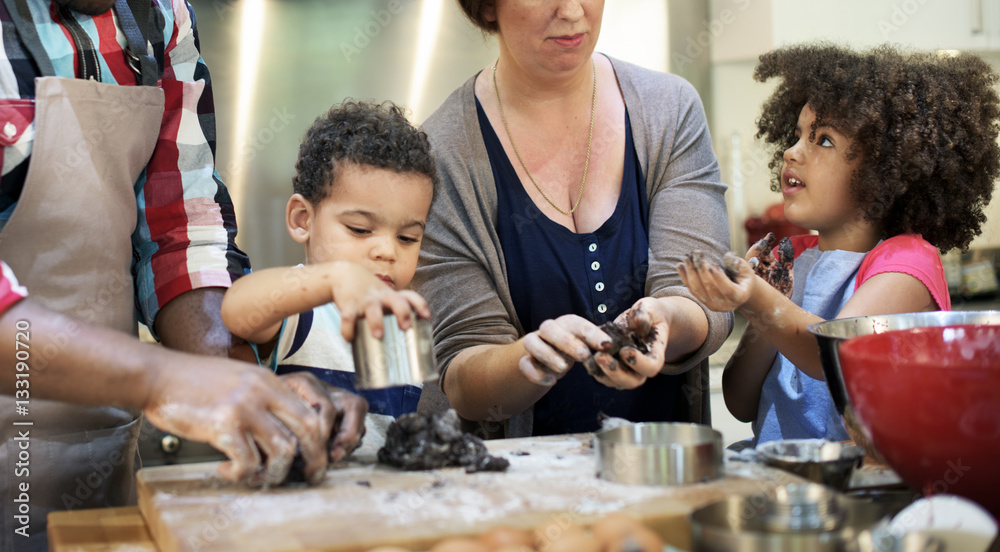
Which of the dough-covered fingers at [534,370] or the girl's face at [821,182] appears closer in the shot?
the dough-covered fingers at [534,370]

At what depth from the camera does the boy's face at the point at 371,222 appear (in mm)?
1321

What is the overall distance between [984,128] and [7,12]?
1.72 metres

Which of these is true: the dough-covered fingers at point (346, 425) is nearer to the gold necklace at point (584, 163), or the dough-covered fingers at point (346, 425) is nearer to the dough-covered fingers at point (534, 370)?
the dough-covered fingers at point (534, 370)

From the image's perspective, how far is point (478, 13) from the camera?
1.51m

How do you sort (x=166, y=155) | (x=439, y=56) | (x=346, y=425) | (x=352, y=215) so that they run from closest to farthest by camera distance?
(x=346, y=425)
(x=166, y=155)
(x=352, y=215)
(x=439, y=56)

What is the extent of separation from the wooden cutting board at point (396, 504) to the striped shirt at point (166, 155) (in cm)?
29

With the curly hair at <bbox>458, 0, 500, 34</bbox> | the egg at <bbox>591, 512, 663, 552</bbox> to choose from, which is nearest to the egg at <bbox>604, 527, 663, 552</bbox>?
the egg at <bbox>591, 512, 663, 552</bbox>

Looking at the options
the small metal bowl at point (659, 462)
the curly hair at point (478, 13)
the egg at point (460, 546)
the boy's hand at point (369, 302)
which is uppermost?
the curly hair at point (478, 13)

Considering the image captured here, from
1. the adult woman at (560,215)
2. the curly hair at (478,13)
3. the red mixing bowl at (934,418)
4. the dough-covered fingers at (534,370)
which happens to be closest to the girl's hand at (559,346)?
the dough-covered fingers at (534,370)

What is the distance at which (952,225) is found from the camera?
1.68 metres

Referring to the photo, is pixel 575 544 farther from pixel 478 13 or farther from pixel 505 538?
pixel 478 13

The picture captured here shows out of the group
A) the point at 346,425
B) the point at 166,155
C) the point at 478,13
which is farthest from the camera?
the point at 478,13

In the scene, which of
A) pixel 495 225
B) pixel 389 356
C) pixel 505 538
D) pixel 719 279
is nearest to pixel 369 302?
pixel 389 356

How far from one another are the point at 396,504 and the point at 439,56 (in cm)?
219
